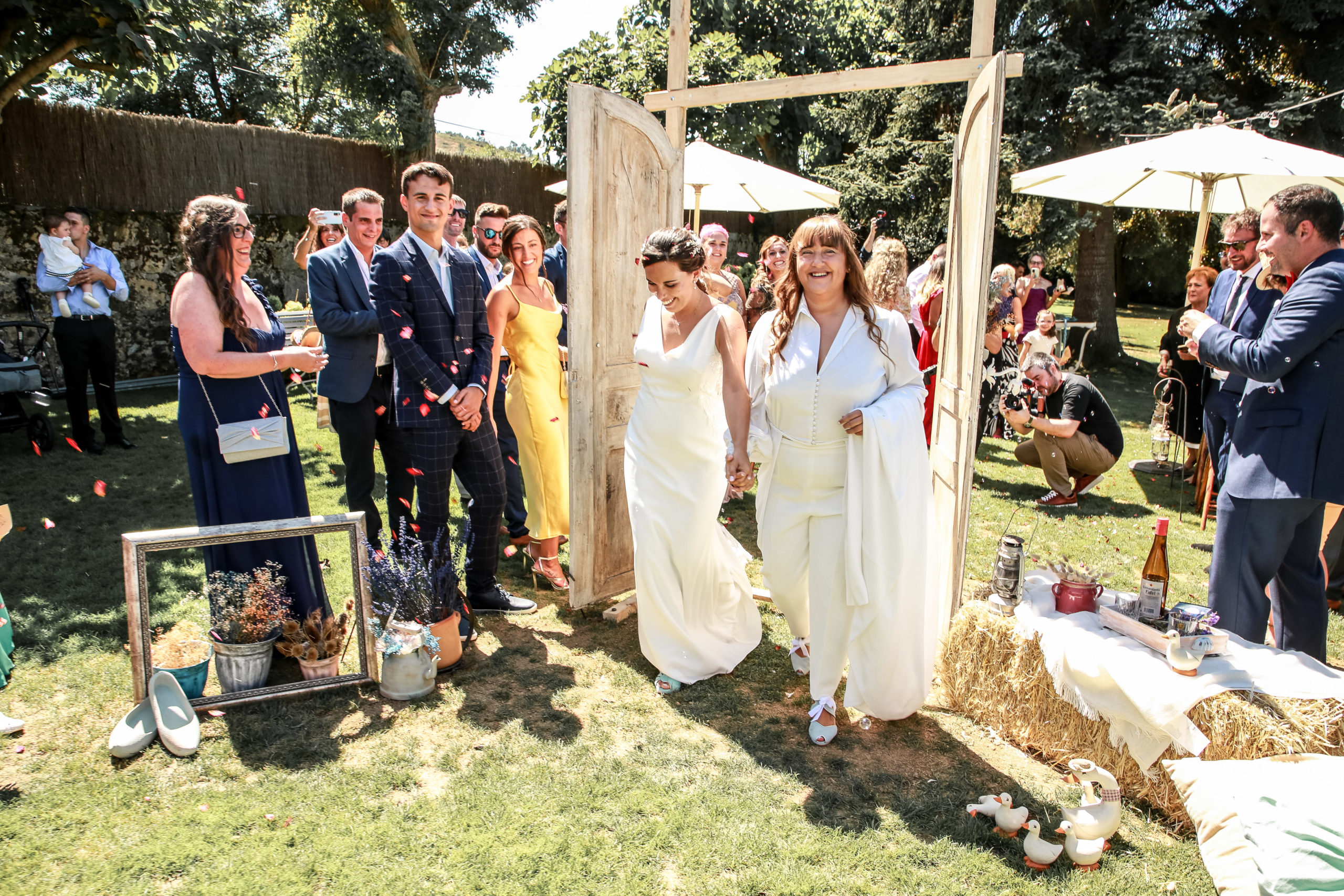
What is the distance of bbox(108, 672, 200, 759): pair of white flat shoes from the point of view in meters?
3.40

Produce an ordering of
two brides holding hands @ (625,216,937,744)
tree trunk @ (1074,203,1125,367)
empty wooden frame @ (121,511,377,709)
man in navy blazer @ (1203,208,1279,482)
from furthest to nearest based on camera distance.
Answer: tree trunk @ (1074,203,1125,367) < man in navy blazer @ (1203,208,1279,482) < two brides holding hands @ (625,216,937,744) < empty wooden frame @ (121,511,377,709)

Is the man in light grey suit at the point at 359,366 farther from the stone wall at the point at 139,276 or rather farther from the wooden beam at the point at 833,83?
Answer: the stone wall at the point at 139,276

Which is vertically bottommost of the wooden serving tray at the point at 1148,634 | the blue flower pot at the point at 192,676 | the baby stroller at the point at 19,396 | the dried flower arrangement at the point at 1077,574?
the blue flower pot at the point at 192,676

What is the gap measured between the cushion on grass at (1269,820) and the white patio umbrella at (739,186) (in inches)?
255

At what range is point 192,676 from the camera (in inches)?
147

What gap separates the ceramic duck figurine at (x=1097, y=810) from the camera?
9.73ft

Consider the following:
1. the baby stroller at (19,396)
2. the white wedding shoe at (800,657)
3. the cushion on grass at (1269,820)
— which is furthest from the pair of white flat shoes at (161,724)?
the baby stroller at (19,396)

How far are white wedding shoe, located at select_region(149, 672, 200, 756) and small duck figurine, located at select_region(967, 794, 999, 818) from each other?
3.11 m

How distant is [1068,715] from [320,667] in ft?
11.0

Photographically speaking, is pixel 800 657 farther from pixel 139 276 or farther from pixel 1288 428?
pixel 139 276

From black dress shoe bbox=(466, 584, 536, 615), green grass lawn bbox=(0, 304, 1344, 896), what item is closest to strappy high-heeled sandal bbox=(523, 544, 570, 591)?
black dress shoe bbox=(466, 584, 536, 615)

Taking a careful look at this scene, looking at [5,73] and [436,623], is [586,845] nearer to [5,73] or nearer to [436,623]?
[436,623]

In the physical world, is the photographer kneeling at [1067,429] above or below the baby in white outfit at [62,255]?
below

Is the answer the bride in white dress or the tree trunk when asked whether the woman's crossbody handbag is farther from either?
the tree trunk
